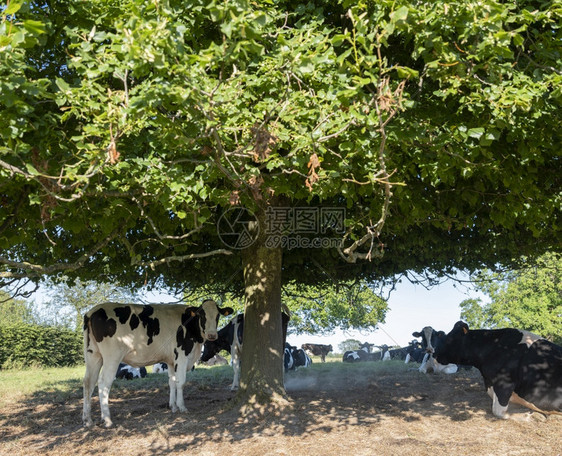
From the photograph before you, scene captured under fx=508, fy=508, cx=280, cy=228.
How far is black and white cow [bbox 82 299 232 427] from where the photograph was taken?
37.4 ft

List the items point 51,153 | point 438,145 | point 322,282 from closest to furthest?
point 438,145
point 51,153
point 322,282

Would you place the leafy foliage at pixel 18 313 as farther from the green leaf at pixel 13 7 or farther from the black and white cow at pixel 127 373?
the green leaf at pixel 13 7

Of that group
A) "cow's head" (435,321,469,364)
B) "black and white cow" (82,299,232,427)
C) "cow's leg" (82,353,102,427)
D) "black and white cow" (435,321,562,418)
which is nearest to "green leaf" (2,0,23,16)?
"black and white cow" (82,299,232,427)

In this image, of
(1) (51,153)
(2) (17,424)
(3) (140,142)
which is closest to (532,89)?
(3) (140,142)

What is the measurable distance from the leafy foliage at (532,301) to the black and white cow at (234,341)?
29.1 m

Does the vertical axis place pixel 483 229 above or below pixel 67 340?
above

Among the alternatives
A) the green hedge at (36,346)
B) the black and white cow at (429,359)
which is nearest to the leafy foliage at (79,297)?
the green hedge at (36,346)

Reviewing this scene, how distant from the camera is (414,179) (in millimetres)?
10789

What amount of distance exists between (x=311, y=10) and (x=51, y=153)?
16.5ft

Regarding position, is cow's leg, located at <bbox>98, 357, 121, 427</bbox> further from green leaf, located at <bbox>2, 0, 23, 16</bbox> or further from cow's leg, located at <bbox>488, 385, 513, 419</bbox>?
cow's leg, located at <bbox>488, 385, 513, 419</bbox>

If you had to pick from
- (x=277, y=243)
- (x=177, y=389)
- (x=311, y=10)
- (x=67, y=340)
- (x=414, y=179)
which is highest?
(x=311, y=10)

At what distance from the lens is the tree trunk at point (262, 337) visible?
1136cm

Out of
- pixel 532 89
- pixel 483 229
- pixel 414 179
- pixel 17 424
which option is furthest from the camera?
pixel 483 229

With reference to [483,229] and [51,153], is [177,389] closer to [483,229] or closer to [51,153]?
[51,153]
